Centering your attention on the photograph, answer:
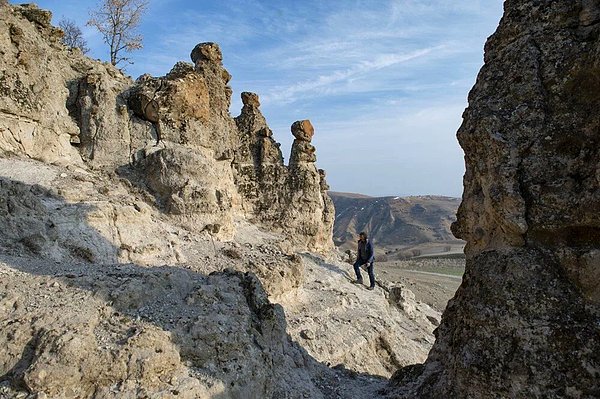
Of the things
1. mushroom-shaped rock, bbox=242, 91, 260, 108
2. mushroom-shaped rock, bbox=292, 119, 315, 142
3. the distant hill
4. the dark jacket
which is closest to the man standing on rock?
the dark jacket

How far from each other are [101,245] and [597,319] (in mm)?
8771

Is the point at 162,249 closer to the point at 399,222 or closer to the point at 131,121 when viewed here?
the point at 131,121

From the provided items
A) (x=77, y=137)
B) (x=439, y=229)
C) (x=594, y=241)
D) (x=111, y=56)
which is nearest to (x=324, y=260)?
(x=77, y=137)

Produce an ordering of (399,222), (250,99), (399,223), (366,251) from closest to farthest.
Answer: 1. (366,251)
2. (250,99)
3. (399,223)
4. (399,222)

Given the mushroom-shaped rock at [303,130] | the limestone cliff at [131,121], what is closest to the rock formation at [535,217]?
the limestone cliff at [131,121]

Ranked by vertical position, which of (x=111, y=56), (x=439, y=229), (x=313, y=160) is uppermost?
(x=111, y=56)

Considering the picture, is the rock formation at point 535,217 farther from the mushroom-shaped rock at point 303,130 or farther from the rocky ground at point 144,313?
the mushroom-shaped rock at point 303,130

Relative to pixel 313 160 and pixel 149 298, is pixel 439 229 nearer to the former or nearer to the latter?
pixel 313 160

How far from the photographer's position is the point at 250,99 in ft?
64.5

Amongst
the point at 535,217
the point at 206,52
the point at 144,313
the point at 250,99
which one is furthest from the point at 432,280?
the point at 144,313

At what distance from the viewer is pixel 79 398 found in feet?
16.1

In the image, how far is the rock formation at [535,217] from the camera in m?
5.40

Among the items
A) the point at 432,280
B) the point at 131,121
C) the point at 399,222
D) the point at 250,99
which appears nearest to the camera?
the point at 131,121

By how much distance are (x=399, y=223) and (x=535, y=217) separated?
10396 cm
